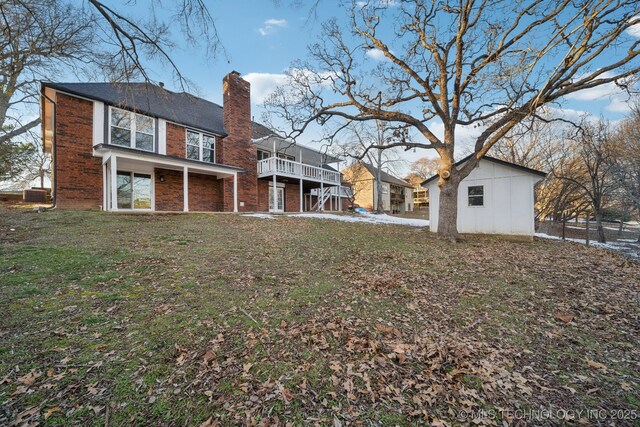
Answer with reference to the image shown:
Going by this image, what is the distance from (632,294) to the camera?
5.07 metres

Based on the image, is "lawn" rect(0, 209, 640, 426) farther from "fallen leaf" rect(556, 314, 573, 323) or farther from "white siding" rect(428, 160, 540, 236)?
"white siding" rect(428, 160, 540, 236)

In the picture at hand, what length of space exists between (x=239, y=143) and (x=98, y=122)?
22.6 ft

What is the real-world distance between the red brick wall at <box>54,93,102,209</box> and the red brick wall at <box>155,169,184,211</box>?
241 centimetres

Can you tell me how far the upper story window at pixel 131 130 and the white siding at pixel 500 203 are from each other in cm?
1602

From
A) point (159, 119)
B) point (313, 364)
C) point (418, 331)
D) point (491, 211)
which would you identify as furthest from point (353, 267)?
point (159, 119)

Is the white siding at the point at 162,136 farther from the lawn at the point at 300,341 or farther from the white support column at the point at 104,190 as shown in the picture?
the lawn at the point at 300,341

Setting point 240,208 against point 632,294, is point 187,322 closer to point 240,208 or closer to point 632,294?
point 632,294

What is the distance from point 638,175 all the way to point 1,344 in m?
22.8

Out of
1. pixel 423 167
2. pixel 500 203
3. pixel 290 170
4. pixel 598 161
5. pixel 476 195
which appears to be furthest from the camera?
pixel 423 167

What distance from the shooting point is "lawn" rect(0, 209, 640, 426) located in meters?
2.24

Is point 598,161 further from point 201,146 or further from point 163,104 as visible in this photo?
point 163,104

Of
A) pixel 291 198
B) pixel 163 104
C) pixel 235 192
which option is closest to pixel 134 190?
pixel 163 104

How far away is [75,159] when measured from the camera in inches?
441

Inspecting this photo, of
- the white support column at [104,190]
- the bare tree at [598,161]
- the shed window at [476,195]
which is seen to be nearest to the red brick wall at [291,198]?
the white support column at [104,190]
